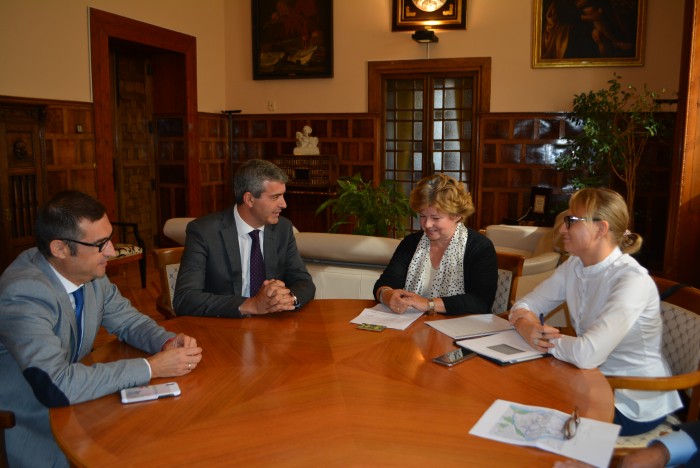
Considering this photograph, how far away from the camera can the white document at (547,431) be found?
1.53 metres

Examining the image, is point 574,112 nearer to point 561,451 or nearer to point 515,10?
point 515,10

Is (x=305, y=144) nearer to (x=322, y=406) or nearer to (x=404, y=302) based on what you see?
(x=404, y=302)

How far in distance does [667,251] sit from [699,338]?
4011mm

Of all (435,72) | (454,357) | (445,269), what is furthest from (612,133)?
(454,357)

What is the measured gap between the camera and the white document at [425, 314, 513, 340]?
2.41 metres

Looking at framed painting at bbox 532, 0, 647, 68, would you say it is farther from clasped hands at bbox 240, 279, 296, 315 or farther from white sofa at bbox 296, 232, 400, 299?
clasped hands at bbox 240, 279, 296, 315

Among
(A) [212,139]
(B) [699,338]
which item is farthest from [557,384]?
(A) [212,139]

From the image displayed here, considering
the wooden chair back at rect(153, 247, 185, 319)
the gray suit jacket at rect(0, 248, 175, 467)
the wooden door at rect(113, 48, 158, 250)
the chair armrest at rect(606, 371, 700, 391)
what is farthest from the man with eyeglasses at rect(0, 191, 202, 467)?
the wooden door at rect(113, 48, 158, 250)

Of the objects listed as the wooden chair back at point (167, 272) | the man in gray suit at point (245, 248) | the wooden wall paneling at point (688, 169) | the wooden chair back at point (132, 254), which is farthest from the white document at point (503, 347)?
the wooden chair back at point (132, 254)

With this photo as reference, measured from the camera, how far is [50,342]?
1.85 meters

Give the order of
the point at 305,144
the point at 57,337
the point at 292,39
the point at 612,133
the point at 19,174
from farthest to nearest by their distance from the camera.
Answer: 1. the point at 292,39
2. the point at 305,144
3. the point at 612,133
4. the point at 19,174
5. the point at 57,337

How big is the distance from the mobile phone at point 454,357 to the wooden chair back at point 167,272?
1.66 meters

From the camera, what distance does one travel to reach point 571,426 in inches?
63.6

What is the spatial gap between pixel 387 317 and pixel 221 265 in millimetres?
872
